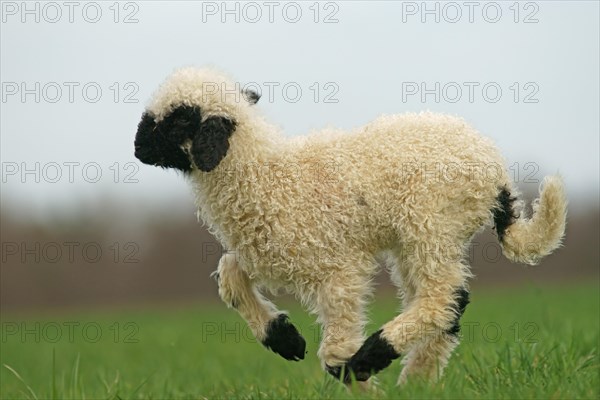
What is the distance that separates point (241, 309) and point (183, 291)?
2686 cm

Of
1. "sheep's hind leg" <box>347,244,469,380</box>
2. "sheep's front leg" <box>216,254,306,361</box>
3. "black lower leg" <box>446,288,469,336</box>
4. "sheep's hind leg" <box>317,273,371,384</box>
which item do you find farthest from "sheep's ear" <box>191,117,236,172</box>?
"black lower leg" <box>446,288,469,336</box>

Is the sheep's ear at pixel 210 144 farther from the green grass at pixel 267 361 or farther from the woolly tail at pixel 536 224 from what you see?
the woolly tail at pixel 536 224

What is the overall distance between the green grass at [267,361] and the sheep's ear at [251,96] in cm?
154

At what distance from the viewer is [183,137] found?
5.22m

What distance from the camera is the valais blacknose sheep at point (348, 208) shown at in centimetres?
513

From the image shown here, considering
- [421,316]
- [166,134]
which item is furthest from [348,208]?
[166,134]

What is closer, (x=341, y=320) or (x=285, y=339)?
(x=341, y=320)

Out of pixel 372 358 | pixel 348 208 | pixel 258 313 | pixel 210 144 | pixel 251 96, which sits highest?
pixel 251 96

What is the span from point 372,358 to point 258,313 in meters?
0.89

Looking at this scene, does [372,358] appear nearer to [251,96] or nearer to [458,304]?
[458,304]

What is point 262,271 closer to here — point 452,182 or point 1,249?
point 452,182

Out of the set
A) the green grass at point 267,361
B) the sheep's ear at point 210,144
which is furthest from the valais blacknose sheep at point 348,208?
the green grass at point 267,361

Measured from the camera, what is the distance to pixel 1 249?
1140 inches

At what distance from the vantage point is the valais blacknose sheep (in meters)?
5.13
